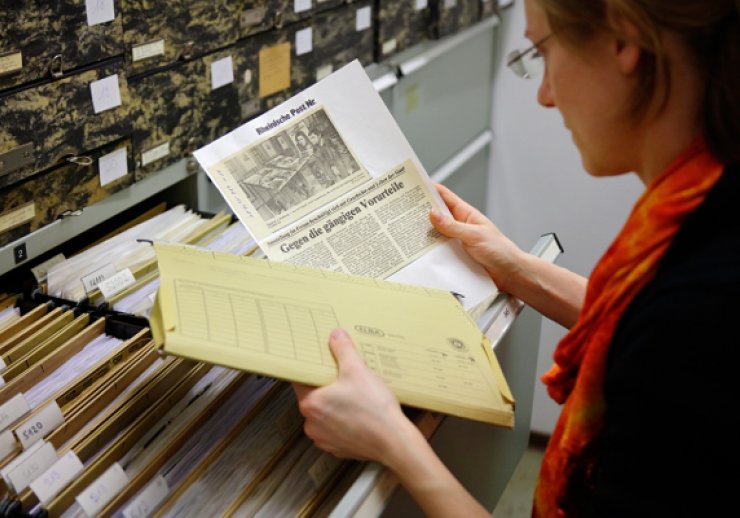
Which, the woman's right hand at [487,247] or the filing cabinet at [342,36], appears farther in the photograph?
the filing cabinet at [342,36]

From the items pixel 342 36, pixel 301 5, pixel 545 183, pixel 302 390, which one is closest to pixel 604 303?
pixel 302 390

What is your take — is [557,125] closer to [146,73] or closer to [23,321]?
[146,73]

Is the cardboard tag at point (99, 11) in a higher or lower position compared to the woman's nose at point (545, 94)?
higher

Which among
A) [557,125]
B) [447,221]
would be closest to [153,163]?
[447,221]

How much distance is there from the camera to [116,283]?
1.18 m

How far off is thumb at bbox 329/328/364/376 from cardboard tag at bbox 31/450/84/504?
291mm

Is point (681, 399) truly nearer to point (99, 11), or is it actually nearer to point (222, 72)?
point (99, 11)

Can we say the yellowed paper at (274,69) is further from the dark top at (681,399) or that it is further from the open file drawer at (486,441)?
the dark top at (681,399)

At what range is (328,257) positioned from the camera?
111 cm

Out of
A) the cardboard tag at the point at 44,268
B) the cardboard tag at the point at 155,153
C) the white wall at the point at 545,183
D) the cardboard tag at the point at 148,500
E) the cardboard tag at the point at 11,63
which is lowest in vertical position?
the white wall at the point at 545,183

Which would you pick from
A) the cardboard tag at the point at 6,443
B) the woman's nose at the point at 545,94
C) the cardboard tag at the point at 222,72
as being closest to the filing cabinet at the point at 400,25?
the cardboard tag at the point at 222,72

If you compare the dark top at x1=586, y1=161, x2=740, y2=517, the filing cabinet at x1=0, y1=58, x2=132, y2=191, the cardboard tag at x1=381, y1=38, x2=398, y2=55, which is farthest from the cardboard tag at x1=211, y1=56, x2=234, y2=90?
the dark top at x1=586, y1=161, x2=740, y2=517

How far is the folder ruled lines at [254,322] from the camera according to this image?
85cm

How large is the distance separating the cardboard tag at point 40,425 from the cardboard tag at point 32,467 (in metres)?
0.03
